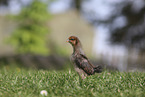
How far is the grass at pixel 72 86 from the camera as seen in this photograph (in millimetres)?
4039

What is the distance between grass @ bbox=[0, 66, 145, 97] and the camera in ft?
13.3

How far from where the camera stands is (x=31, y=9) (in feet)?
65.0

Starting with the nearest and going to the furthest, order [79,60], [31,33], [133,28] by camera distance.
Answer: [79,60] < [133,28] < [31,33]

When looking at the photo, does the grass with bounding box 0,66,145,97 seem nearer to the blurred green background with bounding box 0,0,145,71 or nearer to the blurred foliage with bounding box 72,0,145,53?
the blurred green background with bounding box 0,0,145,71

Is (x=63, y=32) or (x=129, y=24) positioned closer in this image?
(x=129, y=24)

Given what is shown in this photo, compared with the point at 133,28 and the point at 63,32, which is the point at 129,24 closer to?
the point at 133,28

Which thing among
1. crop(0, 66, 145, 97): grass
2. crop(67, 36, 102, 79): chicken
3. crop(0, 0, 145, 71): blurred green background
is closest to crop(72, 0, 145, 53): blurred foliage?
crop(0, 0, 145, 71): blurred green background

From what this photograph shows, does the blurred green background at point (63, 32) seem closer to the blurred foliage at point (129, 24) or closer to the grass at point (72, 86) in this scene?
the blurred foliage at point (129, 24)

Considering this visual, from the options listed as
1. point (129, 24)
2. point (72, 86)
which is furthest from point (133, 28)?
point (72, 86)

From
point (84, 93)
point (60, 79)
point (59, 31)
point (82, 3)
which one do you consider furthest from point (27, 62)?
point (82, 3)

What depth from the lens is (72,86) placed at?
4.37 m

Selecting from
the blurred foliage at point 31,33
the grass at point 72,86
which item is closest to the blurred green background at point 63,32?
the blurred foliage at point 31,33

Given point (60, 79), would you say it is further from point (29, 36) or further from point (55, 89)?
point (29, 36)

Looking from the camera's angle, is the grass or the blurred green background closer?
the grass
